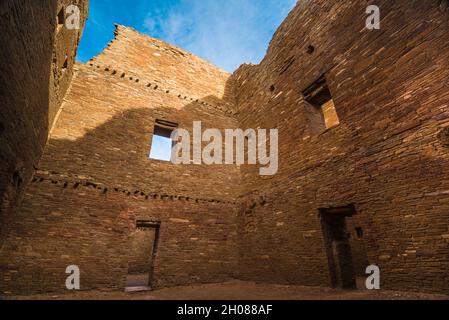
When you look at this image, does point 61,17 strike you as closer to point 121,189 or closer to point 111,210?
point 121,189

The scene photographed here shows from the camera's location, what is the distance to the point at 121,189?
708cm

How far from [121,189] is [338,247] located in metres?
6.24

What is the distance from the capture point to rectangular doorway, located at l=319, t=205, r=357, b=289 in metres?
5.36

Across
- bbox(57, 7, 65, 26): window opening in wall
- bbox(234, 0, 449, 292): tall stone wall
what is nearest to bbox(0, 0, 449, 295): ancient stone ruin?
bbox(234, 0, 449, 292): tall stone wall

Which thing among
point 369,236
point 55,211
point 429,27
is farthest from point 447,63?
point 55,211

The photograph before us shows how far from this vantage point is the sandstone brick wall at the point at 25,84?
10.9ft

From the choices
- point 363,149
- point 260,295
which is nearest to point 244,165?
point 363,149

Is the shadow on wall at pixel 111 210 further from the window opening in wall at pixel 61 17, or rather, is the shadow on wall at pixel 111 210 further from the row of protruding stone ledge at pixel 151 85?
the window opening in wall at pixel 61 17

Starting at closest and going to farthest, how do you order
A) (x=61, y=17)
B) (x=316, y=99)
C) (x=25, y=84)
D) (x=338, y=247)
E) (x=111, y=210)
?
1. (x=25, y=84)
2. (x=61, y=17)
3. (x=338, y=247)
4. (x=111, y=210)
5. (x=316, y=99)

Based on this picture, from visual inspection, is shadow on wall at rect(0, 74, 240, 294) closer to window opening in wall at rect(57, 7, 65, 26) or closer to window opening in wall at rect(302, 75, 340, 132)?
window opening in wall at rect(57, 7, 65, 26)

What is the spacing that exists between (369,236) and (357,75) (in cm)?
377

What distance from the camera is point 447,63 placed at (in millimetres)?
4090

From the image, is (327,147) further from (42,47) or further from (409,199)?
(42,47)

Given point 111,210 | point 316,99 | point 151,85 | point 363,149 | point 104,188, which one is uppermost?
point 151,85
